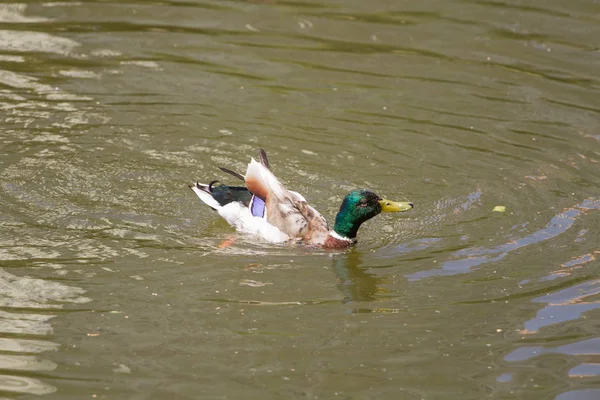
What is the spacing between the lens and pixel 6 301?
23.6 feet

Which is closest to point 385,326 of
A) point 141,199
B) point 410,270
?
point 410,270

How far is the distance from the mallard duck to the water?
173mm

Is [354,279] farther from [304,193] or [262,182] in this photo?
[304,193]

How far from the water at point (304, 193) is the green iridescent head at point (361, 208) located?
0.82 ft

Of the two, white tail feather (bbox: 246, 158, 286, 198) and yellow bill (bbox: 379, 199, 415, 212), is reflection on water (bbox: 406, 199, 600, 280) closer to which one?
yellow bill (bbox: 379, 199, 415, 212)

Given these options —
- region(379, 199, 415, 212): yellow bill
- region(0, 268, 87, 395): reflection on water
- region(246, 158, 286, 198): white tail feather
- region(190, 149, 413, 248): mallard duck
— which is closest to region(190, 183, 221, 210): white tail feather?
region(190, 149, 413, 248): mallard duck

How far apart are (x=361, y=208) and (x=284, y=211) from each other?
0.69m

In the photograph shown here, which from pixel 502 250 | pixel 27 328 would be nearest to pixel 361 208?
pixel 502 250

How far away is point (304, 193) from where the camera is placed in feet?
33.0

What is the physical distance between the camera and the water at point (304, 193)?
21.6 feet

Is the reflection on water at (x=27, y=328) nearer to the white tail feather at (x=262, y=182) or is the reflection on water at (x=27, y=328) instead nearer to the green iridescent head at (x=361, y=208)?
the white tail feather at (x=262, y=182)

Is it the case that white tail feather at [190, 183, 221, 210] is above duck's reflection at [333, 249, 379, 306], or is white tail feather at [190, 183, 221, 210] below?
above

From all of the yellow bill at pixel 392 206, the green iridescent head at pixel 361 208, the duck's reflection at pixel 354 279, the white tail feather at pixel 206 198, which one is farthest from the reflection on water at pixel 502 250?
the white tail feather at pixel 206 198

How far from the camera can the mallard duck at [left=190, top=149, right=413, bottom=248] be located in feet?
29.0
